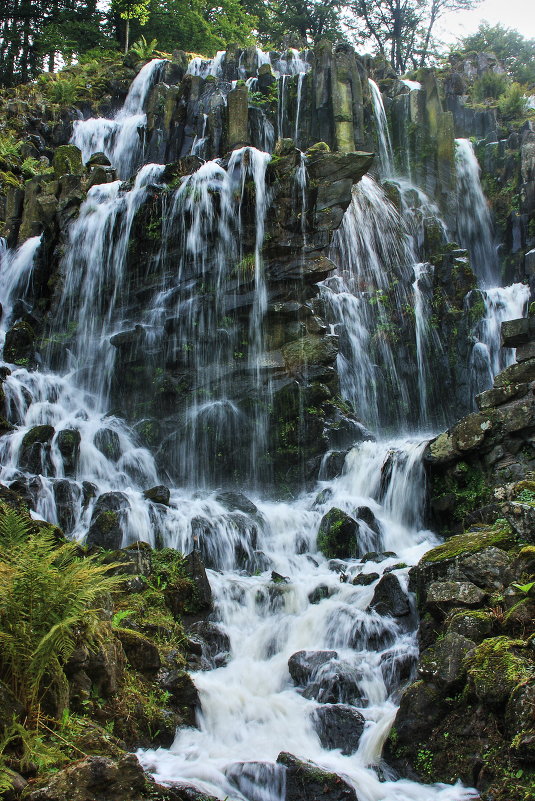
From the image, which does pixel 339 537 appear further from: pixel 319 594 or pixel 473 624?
pixel 473 624

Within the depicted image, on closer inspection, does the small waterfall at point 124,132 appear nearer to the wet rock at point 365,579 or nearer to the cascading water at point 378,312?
the cascading water at point 378,312

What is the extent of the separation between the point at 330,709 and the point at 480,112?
24432mm

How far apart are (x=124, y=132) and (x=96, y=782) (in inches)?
980

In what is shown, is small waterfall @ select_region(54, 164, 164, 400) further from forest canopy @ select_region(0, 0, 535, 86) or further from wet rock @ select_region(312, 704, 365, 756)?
forest canopy @ select_region(0, 0, 535, 86)

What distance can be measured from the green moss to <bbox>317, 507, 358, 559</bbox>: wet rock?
3353 millimetres

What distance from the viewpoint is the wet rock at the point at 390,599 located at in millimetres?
7801

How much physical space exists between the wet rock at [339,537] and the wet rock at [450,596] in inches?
163

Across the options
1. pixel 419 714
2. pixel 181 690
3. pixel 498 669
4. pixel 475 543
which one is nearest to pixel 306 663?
pixel 181 690

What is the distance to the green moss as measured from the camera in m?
6.96

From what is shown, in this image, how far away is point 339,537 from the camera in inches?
435

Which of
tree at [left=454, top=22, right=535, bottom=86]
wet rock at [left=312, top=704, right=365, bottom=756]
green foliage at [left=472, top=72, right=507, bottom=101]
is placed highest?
tree at [left=454, top=22, right=535, bottom=86]

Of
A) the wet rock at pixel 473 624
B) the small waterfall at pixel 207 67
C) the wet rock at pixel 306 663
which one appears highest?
the small waterfall at pixel 207 67

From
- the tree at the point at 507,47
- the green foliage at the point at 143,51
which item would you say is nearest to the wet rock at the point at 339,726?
the green foliage at the point at 143,51

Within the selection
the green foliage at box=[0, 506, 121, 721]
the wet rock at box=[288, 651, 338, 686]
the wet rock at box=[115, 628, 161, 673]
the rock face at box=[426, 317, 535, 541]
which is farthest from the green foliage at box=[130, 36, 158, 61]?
the green foliage at box=[0, 506, 121, 721]
